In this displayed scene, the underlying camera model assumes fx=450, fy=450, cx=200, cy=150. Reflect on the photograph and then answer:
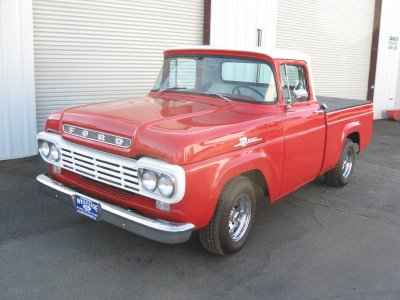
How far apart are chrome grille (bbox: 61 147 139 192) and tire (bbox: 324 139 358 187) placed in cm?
351

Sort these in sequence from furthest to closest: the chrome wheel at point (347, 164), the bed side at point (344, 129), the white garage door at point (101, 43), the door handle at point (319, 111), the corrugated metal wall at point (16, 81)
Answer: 1. the white garage door at point (101, 43)
2. the corrugated metal wall at point (16, 81)
3. the chrome wheel at point (347, 164)
4. the bed side at point (344, 129)
5. the door handle at point (319, 111)

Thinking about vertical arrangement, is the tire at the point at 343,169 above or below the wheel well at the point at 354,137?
below

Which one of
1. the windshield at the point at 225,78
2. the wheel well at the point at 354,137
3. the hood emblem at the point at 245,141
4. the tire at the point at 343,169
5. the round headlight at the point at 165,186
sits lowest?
the tire at the point at 343,169

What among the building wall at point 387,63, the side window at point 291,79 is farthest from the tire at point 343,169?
the building wall at point 387,63

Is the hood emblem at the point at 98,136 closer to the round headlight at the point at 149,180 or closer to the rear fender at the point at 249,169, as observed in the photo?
the round headlight at the point at 149,180

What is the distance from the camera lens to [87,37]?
7.89 meters

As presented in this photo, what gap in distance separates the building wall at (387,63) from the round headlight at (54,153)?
12592 mm

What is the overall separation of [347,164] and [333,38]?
25.8 feet

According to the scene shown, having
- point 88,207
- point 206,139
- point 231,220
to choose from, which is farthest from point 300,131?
point 88,207

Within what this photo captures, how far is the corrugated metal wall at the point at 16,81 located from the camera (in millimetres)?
6711

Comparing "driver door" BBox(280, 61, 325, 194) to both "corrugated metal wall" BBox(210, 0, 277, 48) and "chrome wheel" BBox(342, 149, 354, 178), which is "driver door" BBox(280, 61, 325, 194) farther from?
"corrugated metal wall" BBox(210, 0, 277, 48)

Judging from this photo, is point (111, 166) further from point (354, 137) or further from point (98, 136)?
point (354, 137)

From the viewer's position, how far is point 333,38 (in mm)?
13320

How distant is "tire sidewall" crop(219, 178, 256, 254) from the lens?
378cm
